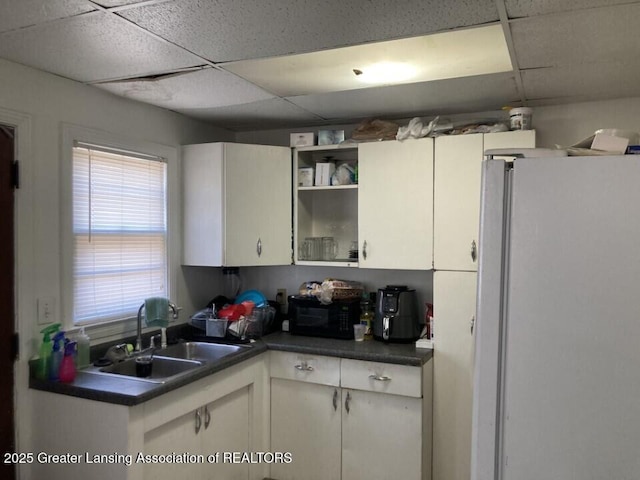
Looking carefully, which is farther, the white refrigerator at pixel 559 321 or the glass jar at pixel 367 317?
the glass jar at pixel 367 317

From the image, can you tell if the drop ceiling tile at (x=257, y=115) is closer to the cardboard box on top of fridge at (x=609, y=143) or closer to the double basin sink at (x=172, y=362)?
the double basin sink at (x=172, y=362)

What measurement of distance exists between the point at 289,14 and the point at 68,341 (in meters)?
1.77

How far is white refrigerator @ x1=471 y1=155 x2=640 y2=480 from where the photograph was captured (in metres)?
1.04

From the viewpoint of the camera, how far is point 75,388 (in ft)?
7.16

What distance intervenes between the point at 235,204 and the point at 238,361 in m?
0.98

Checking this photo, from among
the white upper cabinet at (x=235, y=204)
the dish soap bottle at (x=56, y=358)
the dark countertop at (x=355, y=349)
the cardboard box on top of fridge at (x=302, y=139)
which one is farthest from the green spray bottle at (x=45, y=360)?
the cardboard box on top of fridge at (x=302, y=139)

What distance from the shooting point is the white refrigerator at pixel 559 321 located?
1041 millimetres

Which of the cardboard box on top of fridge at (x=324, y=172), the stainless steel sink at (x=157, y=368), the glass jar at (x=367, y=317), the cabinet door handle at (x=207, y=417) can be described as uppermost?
the cardboard box on top of fridge at (x=324, y=172)

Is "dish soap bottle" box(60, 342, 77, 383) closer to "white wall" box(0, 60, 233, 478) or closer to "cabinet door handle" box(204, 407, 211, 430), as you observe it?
"white wall" box(0, 60, 233, 478)

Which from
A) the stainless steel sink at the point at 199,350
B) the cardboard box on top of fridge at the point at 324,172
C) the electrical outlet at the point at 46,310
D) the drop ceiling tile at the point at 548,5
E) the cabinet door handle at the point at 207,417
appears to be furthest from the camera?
the cardboard box on top of fridge at the point at 324,172

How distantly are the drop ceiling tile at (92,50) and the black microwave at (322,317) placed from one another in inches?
64.9

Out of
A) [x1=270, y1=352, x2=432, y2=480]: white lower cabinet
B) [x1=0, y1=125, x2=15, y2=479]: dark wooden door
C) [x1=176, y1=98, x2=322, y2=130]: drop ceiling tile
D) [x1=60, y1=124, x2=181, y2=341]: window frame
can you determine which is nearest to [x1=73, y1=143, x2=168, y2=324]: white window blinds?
[x1=60, y1=124, x2=181, y2=341]: window frame

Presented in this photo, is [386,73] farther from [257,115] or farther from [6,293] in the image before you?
[6,293]

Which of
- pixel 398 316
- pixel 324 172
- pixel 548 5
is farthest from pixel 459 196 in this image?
pixel 548 5
